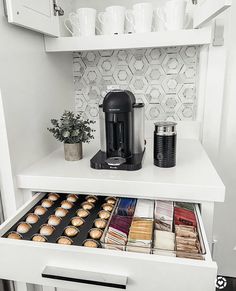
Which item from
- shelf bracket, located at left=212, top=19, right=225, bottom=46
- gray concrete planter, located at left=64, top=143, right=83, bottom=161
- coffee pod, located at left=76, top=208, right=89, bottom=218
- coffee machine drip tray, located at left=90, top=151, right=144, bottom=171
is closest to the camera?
coffee pod, located at left=76, top=208, right=89, bottom=218

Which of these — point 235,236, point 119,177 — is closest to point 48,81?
point 119,177

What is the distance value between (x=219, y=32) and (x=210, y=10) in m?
0.40

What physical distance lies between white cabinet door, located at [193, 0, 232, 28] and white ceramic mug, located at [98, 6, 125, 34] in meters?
0.31

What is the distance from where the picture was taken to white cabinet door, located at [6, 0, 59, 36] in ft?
2.53

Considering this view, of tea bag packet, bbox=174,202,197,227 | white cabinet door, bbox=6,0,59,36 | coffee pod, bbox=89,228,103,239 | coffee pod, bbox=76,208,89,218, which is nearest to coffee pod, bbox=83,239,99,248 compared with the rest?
coffee pod, bbox=89,228,103,239

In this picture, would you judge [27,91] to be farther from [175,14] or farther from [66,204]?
[175,14]

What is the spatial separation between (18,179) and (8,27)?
1.65 ft

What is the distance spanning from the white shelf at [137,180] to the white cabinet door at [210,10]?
0.49m

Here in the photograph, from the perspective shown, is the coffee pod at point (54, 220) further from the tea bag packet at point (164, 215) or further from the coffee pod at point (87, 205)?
the tea bag packet at point (164, 215)

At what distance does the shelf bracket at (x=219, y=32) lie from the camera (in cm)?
111

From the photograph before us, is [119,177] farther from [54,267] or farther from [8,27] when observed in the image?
[8,27]

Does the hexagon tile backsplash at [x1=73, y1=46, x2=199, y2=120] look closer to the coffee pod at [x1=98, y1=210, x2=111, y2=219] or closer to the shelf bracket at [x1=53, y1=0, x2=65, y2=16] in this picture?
the shelf bracket at [x1=53, y1=0, x2=65, y2=16]

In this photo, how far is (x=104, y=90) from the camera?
1331 mm
